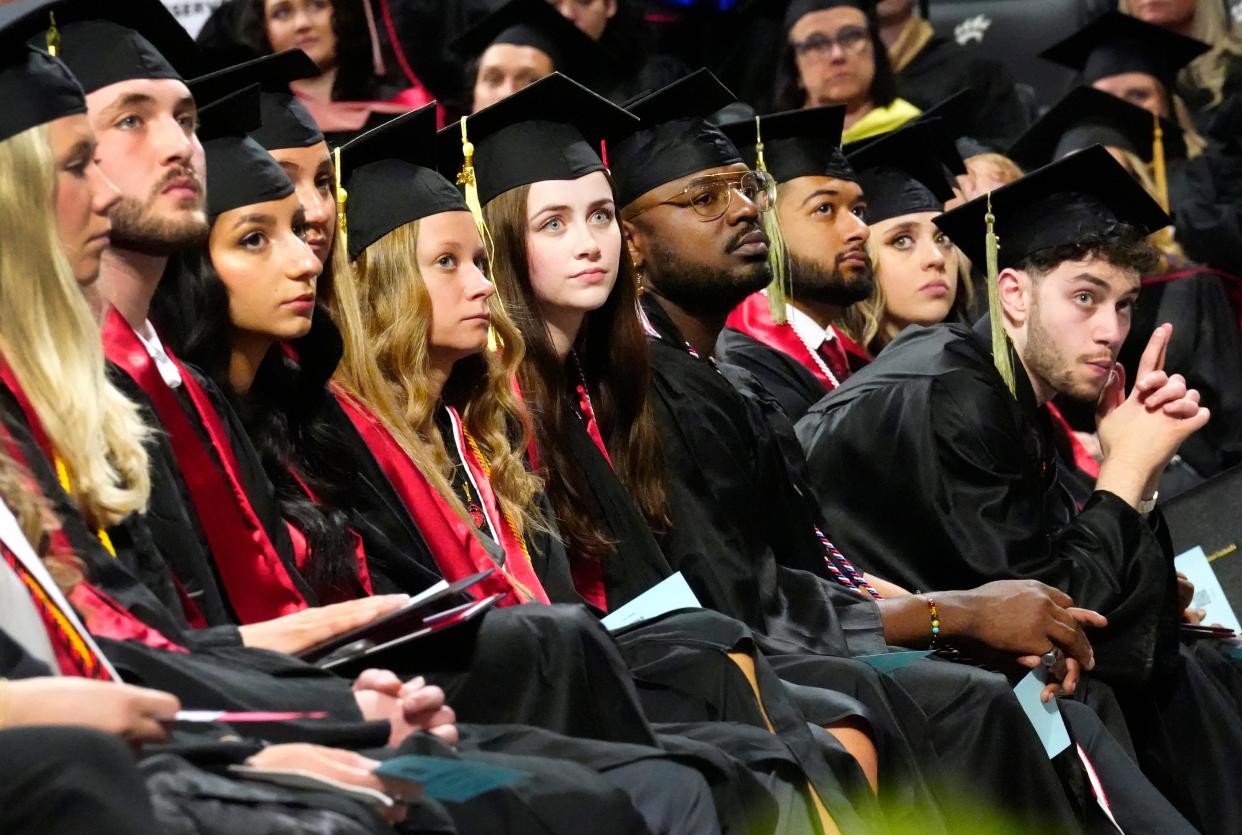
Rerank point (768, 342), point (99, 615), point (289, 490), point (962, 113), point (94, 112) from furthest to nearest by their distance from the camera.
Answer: point (962, 113) < point (768, 342) < point (289, 490) < point (94, 112) < point (99, 615)

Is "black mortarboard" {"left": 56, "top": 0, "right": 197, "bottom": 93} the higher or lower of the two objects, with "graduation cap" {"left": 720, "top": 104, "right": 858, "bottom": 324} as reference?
higher

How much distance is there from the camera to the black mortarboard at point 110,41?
3.13 meters

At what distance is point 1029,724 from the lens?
12.5 feet

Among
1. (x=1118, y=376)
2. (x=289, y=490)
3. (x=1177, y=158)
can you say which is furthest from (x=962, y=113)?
(x=289, y=490)

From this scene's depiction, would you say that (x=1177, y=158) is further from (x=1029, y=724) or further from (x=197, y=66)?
(x=197, y=66)

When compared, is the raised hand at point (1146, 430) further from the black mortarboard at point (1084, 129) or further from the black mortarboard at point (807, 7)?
the black mortarboard at point (807, 7)

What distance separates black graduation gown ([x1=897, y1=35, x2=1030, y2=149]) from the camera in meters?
8.15

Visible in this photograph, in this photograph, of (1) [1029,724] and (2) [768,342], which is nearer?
(1) [1029,724]

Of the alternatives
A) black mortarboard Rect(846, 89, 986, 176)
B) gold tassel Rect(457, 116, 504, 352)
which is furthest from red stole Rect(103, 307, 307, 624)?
black mortarboard Rect(846, 89, 986, 176)

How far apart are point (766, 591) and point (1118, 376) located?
4.14 ft

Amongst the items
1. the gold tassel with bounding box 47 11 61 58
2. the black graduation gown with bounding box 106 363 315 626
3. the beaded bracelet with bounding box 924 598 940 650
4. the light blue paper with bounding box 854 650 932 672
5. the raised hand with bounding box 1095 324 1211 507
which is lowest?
the beaded bracelet with bounding box 924 598 940 650

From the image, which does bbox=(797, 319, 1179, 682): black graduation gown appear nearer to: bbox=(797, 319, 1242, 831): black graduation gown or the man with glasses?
bbox=(797, 319, 1242, 831): black graduation gown

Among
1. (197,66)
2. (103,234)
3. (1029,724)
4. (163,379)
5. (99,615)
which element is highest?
(197,66)

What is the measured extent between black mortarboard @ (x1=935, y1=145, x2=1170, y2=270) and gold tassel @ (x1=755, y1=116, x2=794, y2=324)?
1.43ft
